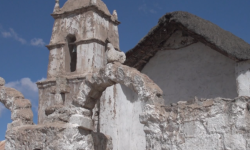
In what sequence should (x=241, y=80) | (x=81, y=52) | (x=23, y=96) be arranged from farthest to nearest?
(x=81, y=52), (x=23, y=96), (x=241, y=80)

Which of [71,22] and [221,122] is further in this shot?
[71,22]

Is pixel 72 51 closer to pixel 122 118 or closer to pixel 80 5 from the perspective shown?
pixel 80 5

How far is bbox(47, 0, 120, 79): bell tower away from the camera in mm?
15094

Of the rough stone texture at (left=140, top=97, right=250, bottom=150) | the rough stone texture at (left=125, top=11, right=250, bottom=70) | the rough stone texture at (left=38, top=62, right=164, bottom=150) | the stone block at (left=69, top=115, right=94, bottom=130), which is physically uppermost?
the rough stone texture at (left=125, top=11, right=250, bottom=70)

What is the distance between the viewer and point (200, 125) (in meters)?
A: 5.23

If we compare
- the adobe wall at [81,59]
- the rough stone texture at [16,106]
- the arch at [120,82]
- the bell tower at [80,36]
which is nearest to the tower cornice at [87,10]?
the bell tower at [80,36]

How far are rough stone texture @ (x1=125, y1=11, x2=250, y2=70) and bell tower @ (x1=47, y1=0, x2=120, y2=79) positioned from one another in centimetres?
559

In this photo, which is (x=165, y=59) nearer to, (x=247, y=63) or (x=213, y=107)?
(x=247, y=63)

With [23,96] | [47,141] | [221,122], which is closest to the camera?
[221,122]

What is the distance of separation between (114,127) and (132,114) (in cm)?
72

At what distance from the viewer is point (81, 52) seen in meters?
15.1

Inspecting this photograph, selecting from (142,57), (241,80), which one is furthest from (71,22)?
(241,80)

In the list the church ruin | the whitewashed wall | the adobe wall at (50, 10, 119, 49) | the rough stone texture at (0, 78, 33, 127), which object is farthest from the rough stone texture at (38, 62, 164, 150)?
the adobe wall at (50, 10, 119, 49)

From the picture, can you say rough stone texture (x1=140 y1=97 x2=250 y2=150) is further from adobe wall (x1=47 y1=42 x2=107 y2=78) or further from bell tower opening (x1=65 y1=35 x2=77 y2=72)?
bell tower opening (x1=65 y1=35 x2=77 y2=72)
